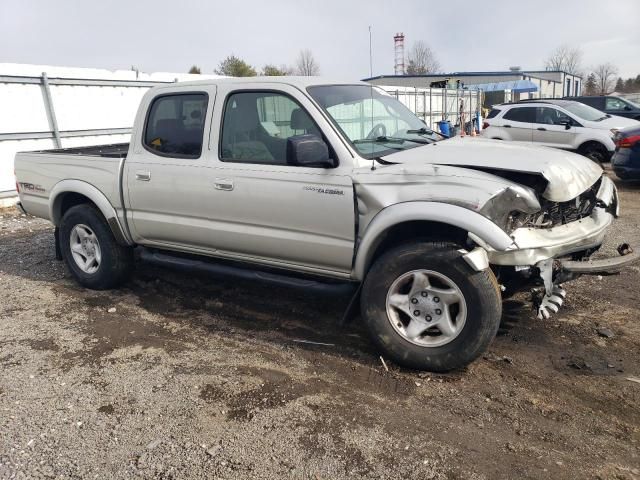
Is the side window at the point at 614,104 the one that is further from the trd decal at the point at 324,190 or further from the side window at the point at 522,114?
the trd decal at the point at 324,190

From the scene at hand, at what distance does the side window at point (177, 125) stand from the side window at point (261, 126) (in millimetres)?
286

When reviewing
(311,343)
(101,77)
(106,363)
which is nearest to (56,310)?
(106,363)

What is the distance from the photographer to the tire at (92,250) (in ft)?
17.0

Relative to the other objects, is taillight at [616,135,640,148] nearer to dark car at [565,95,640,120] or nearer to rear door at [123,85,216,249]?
rear door at [123,85,216,249]

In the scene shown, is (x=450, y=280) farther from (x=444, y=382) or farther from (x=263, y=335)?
(x=263, y=335)

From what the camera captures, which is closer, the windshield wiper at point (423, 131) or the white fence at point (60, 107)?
the windshield wiper at point (423, 131)

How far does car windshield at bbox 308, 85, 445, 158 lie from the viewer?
3869 mm

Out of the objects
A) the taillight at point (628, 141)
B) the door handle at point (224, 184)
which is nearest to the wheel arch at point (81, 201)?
the door handle at point (224, 184)

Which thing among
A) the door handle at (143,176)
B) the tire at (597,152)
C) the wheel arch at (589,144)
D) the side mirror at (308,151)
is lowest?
the tire at (597,152)

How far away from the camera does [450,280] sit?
3.32m

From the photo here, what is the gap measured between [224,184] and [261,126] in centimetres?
54

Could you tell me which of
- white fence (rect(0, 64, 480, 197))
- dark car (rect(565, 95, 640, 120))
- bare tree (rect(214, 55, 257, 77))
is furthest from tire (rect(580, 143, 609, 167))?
bare tree (rect(214, 55, 257, 77))

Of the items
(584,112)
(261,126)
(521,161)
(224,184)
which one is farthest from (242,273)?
(584,112)

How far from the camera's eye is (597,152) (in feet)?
39.8
